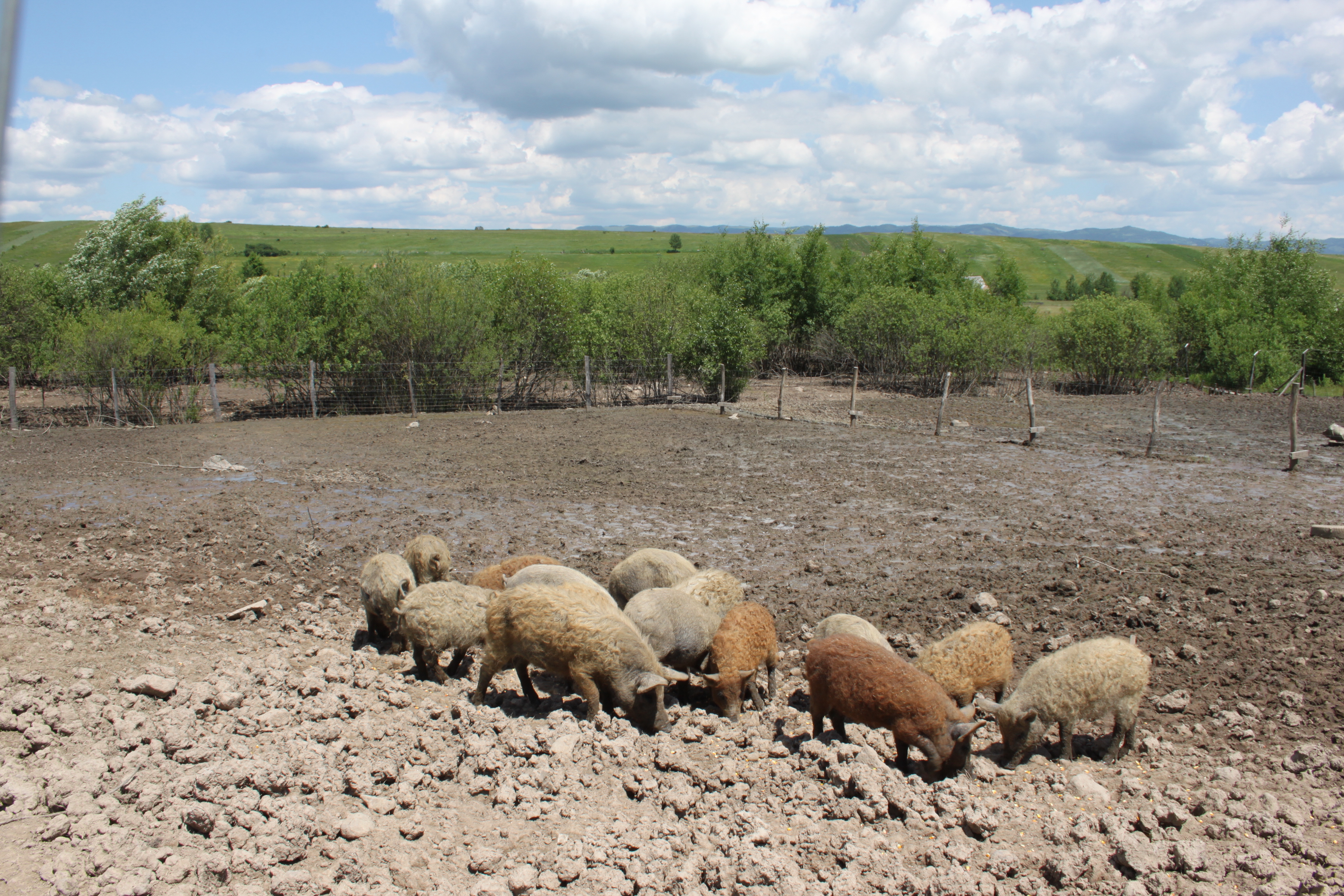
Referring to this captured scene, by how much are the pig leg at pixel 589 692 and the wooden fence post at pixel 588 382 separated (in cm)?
1847

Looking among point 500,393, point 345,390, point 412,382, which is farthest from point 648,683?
point 345,390

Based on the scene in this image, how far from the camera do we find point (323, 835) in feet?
13.7

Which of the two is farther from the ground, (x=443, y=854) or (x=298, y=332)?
(x=298, y=332)

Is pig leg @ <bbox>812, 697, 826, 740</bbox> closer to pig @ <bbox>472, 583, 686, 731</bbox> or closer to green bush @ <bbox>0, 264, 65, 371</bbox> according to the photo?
pig @ <bbox>472, 583, 686, 731</bbox>

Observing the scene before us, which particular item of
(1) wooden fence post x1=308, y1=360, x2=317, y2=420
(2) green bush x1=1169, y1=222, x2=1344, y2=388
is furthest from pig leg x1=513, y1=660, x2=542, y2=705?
(2) green bush x1=1169, y1=222, x2=1344, y2=388

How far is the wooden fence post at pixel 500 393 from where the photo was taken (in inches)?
892

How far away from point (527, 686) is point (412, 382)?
17.1 metres

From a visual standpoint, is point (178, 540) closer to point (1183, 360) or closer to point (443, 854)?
point (443, 854)

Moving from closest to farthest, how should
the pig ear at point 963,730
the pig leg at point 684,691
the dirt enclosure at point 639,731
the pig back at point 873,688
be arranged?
the dirt enclosure at point 639,731 → the pig ear at point 963,730 → the pig back at point 873,688 → the pig leg at point 684,691

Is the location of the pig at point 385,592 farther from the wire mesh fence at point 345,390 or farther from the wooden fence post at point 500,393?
the wire mesh fence at point 345,390

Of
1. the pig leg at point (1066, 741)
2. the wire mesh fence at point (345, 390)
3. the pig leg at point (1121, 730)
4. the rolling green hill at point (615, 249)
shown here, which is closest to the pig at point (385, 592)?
the pig leg at point (1066, 741)

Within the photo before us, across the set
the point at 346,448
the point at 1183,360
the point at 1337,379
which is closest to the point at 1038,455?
the point at 346,448

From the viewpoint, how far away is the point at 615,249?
116750 millimetres

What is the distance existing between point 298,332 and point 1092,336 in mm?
25911
